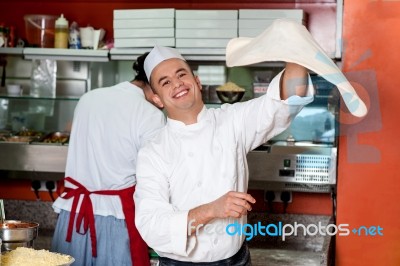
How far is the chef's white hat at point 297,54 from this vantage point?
198cm

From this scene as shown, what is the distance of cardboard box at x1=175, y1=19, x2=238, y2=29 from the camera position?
3734 mm

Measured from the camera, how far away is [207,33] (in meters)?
3.76

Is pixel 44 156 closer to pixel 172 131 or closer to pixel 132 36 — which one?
pixel 132 36

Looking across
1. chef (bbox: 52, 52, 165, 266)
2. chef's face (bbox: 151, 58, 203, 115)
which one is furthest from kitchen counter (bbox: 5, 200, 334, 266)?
chef's face (bbox: 151, 58, 203, 115)

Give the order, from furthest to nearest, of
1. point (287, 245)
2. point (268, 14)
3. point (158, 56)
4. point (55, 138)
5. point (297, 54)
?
point (55, 138) < point (287, 245) < point (268, 14) < point (158, 56) < point (297, 54)

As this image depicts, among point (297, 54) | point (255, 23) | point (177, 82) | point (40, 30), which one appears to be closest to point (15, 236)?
point (177, 82)

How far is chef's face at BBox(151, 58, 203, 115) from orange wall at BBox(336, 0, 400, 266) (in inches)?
28.9

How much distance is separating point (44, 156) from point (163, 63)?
1.84 metres

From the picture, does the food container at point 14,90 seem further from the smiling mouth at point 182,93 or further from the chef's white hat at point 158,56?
the smiling mouth at point 182,93

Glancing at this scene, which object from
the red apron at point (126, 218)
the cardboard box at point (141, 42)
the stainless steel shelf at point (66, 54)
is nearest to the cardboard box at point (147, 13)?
the cardboard box at point (141, 42)

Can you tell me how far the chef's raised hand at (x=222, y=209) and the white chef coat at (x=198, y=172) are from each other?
0.04 m

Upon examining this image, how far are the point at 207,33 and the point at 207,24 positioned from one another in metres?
0.05

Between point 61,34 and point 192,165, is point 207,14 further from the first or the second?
point 192,165

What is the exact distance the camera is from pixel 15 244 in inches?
90.2
